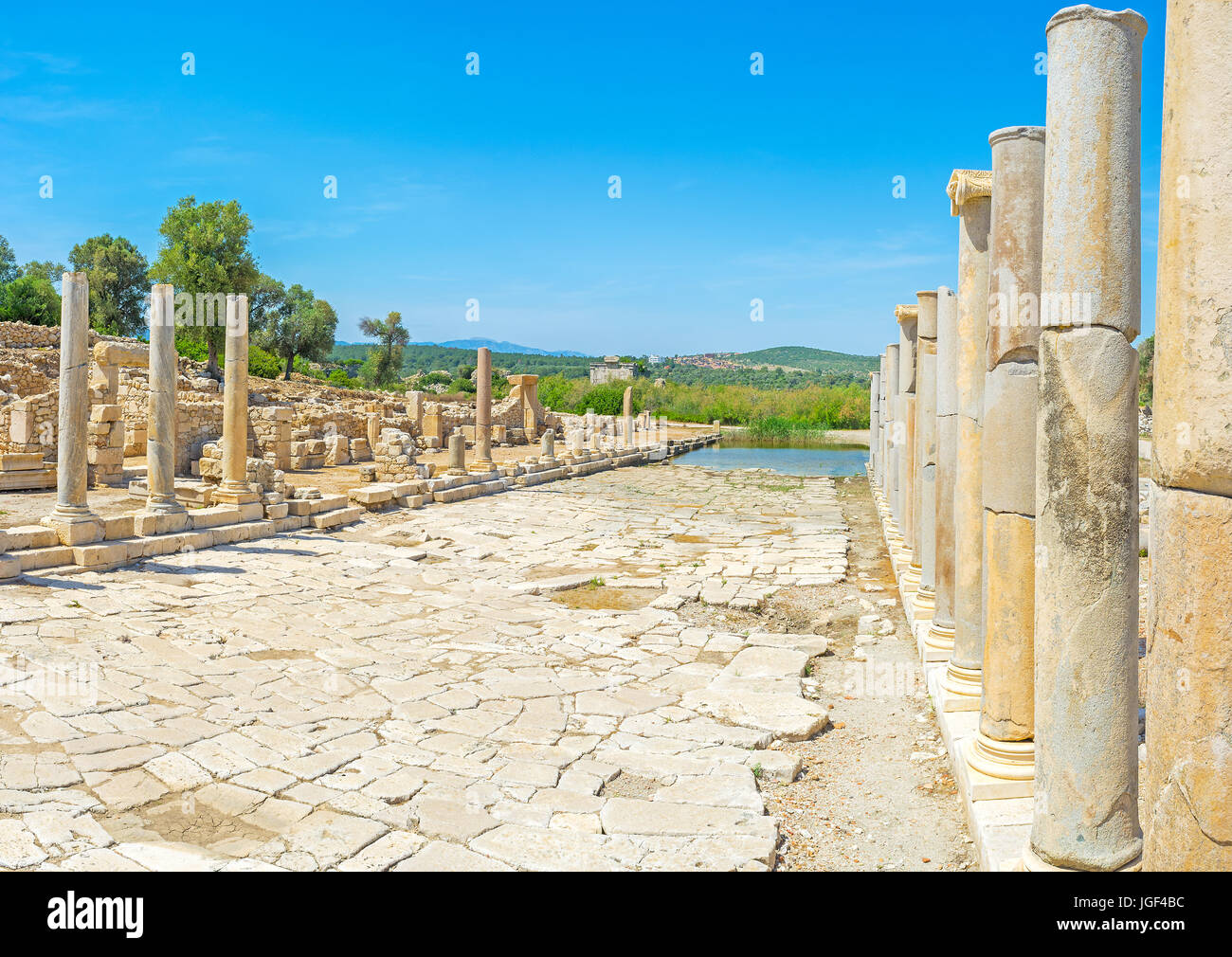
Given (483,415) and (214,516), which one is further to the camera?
(483,415)

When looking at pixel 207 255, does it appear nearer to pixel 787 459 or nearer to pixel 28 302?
pixel 28 302

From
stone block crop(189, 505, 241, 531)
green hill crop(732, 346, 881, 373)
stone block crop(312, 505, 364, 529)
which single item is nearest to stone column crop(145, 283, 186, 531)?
stone block crop(189, 505, 241, 531)

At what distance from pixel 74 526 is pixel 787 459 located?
1037 inches

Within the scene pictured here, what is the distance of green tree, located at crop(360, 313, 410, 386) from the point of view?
58.2 meters

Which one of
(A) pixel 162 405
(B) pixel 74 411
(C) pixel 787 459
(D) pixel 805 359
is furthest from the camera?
(D) pixel 805 359

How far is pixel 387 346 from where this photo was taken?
59688 mm

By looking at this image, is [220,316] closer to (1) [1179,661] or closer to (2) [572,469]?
(2) [572,469]

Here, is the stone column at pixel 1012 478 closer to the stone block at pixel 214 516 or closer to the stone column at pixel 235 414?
the stone block at pixel 214 516

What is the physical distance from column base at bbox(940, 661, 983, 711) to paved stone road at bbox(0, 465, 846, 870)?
919 mm

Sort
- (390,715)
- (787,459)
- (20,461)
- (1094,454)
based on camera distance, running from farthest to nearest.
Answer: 1. (787,459)
2. (20,461)
3. (390,715)
4. (1094,454)

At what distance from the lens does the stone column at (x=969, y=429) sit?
17.2ft

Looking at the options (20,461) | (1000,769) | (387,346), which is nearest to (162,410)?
(20,461)

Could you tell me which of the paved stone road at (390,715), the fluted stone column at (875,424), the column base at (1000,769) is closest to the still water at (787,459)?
the fluted stone column at (875,424)
